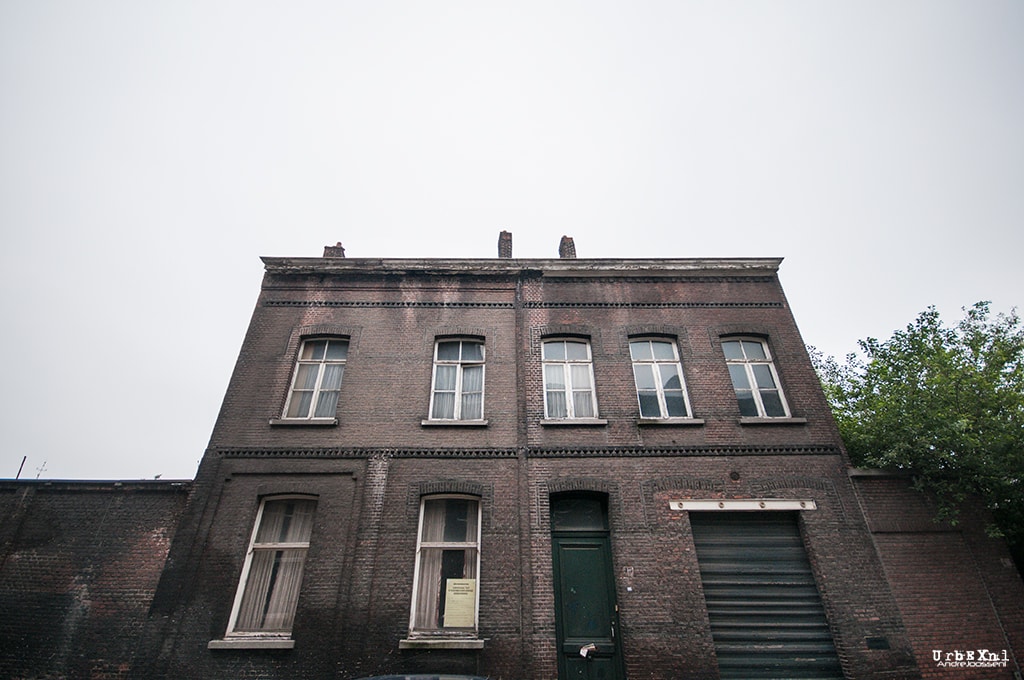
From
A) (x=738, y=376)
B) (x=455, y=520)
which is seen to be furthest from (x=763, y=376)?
(x=455, y=520)

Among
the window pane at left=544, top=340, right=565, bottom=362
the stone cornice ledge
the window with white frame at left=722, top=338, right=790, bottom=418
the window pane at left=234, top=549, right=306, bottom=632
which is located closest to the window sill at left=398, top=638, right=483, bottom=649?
the window pane at left=234, top=549, right=306, bottom=632

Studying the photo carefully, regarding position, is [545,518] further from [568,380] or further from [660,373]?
[660,373]

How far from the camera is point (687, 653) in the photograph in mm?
7410

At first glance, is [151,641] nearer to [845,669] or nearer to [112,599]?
[112,599]

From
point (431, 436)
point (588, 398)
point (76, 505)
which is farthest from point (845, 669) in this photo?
point (76, 505)

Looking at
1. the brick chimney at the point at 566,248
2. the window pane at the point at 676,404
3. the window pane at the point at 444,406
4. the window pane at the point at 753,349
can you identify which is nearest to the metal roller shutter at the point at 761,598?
the window pane at the point at 676,404

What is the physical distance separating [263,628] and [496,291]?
767 cm

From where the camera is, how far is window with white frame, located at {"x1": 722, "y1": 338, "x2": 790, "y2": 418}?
9805mm

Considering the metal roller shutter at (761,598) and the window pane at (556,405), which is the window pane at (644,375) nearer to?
the window pane at (556,405)

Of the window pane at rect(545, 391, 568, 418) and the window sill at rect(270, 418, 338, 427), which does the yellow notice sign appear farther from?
the window sill at rect(270, 418, 338, 427)

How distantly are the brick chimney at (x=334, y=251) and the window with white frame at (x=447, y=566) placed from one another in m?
7.15

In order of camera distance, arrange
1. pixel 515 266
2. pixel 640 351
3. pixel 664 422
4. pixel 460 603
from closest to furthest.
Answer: pixel 460 603, pixel 664 422, pixel 640 351, pixel 515 266

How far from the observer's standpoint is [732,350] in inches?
417

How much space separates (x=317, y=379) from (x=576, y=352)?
556 cm
